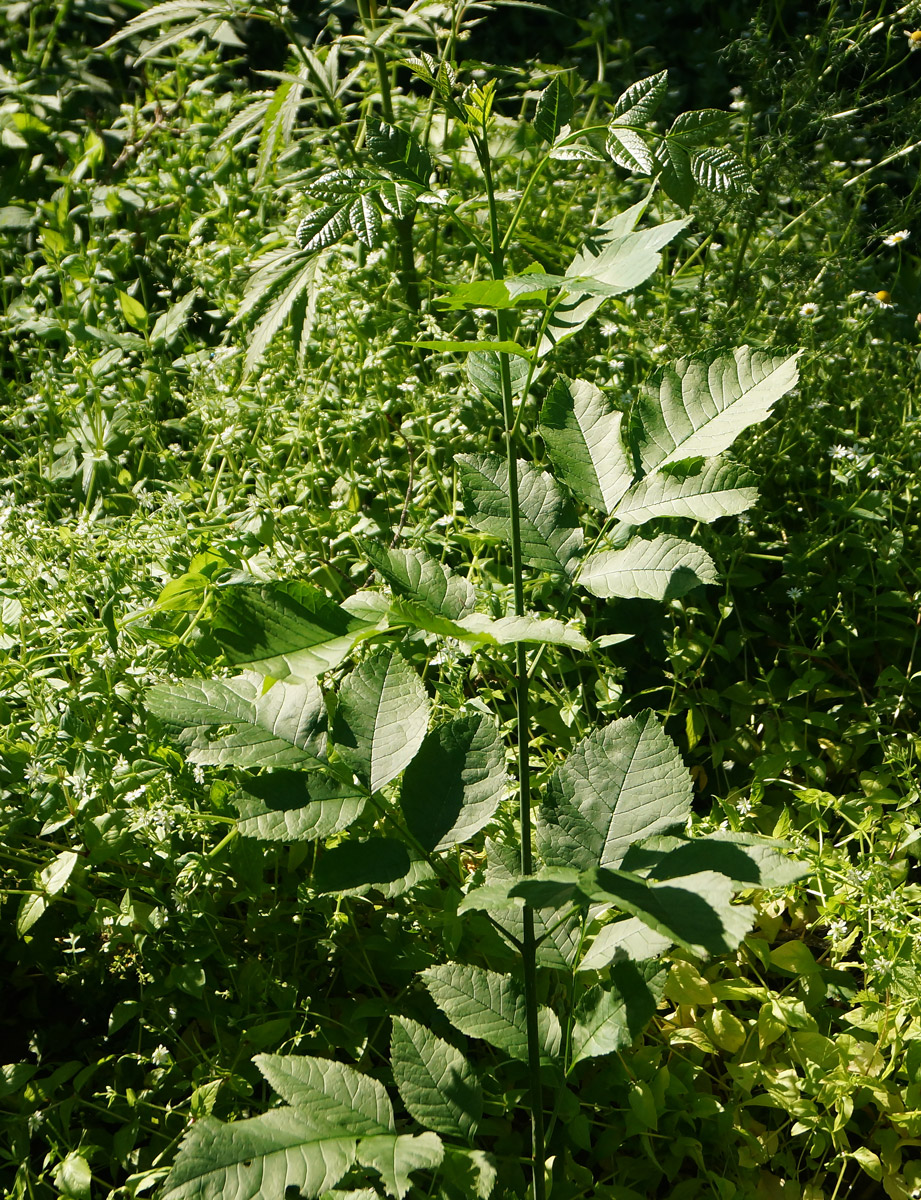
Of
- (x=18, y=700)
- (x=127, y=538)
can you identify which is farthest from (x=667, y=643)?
(x=18, y=700)

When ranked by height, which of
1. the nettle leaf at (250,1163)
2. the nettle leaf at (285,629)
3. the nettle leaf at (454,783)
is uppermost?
A: the nettle leaf at (285,629)

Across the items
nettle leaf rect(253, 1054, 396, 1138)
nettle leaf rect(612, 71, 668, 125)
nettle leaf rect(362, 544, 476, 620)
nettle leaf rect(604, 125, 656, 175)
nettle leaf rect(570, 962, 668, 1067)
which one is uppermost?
nettle leaf rect(612, 71, 668, 125)

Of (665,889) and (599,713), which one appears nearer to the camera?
(665,889)

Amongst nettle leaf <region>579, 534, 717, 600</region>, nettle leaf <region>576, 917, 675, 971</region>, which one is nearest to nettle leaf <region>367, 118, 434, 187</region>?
nettle leaf <region>579, 534, 717, 600</region>

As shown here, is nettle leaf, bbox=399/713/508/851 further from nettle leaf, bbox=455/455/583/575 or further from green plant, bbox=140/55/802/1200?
nettle leaf, bbox=455/455/583/575

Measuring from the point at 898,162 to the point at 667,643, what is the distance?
2688 mm

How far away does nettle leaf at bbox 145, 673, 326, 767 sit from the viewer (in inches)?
47.9

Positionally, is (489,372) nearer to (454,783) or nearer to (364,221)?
(364,221)

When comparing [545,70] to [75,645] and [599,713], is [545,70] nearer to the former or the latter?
[599,713]

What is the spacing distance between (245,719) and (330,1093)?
46cm

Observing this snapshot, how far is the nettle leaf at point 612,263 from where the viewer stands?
101 centimetres

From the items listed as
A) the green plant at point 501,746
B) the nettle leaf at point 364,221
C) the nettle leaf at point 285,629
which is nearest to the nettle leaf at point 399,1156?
the green plant at point 501,746

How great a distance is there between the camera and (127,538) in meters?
2.19

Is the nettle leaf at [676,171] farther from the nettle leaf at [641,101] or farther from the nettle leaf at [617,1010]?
the nettle leaf at [617,1010]
